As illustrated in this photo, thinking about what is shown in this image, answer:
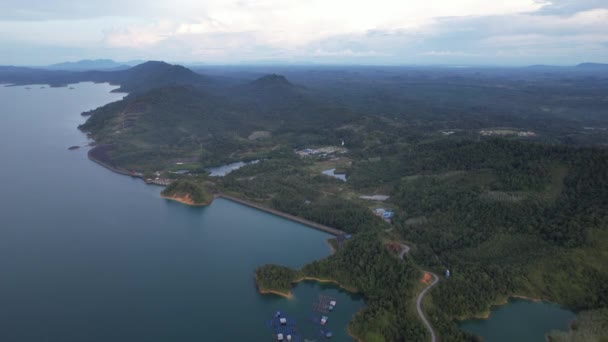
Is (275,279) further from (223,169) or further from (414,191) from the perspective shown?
(223,169)

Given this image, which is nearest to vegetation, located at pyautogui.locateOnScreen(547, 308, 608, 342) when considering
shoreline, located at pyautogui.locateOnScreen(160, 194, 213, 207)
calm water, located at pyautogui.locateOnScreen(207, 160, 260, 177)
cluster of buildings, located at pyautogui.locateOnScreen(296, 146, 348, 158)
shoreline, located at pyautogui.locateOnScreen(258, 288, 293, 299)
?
shoreline, located at pyautogui.locateOnScreen(258, 288, 293, 299)

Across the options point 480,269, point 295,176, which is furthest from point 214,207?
point 480,269

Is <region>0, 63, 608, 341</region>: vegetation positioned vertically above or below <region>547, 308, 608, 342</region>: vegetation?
above

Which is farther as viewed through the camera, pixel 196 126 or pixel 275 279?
pixel 196 126

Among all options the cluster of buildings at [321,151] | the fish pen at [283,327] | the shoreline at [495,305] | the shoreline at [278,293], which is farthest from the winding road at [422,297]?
the cluster of buildings at [321,151]

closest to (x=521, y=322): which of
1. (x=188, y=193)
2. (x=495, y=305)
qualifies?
(x=495, y=305)

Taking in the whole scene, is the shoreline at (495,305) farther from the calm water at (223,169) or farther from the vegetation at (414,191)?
the calm water at (223,169)

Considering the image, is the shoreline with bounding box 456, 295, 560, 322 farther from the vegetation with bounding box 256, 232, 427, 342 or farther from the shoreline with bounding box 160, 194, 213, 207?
the shoreline with bounding box 160, 194, 213, 207
